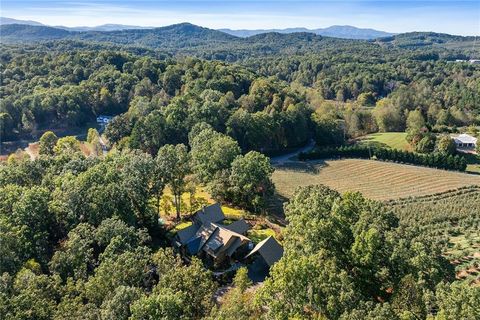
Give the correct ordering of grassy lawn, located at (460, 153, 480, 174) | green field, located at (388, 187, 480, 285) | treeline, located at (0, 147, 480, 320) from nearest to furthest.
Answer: treeline, located at (0, 147, 480, 320) < green field, located at (388, 187, 480, 285) < grassy lawn, located at (460, 153, 480, 174)

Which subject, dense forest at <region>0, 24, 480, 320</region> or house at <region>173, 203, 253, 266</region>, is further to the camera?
house at <region>173, 203, 253, 266</region>

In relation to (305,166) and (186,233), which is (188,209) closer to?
(186,233)

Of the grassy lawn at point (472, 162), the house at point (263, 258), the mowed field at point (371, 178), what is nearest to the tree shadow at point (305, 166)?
the mowed field at point (371, 178)

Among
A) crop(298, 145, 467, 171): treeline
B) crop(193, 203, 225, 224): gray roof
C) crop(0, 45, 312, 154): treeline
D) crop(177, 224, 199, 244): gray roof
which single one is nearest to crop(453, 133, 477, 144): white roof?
crop(298, 145, 467, 171): treeline

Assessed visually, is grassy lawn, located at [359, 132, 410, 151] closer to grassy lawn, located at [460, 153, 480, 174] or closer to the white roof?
the white roof

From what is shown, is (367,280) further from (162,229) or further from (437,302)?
(162,229)
